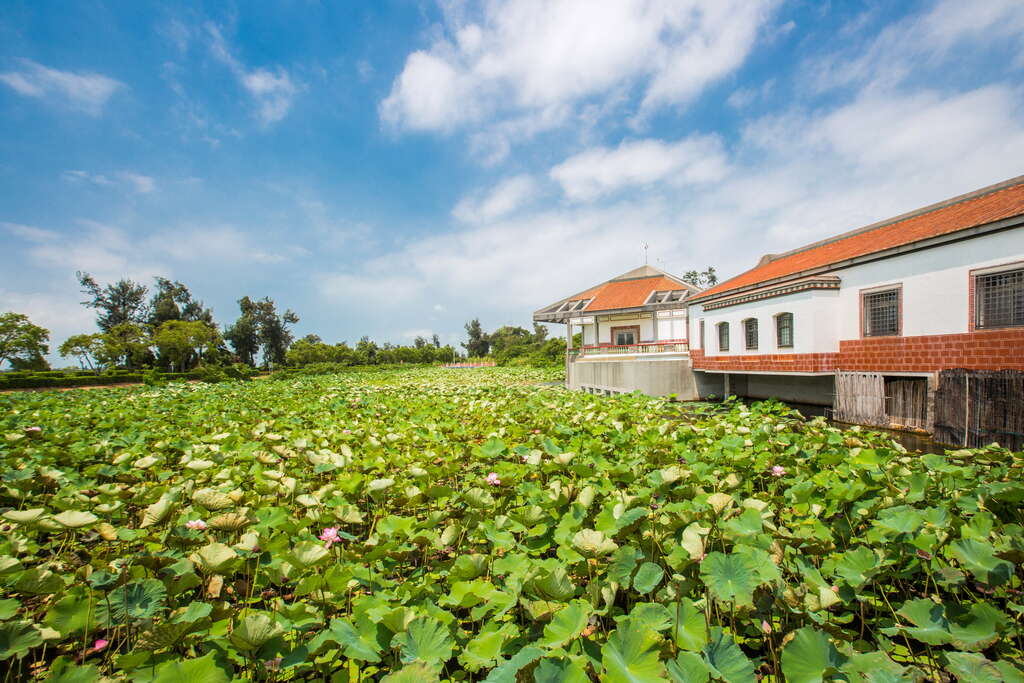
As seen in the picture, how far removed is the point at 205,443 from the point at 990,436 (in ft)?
37.4

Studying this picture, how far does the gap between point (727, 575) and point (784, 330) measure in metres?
13.6

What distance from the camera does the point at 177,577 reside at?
148 cm

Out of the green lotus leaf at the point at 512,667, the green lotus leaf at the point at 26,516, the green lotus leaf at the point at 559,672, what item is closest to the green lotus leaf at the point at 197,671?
the green lotus leaf at the point at 512,667

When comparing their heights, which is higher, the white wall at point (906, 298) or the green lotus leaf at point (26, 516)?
the white wall at point (906, 298)

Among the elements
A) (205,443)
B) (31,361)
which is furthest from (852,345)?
(31,361)

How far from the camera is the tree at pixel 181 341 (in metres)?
40.5

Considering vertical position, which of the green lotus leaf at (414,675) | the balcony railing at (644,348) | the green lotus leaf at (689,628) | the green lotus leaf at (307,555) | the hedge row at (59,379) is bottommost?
the hedge row at (59,379)

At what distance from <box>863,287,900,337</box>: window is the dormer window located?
38.7 feet

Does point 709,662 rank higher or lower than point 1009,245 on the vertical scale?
lower

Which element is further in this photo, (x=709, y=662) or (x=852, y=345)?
(x=852, y=345)

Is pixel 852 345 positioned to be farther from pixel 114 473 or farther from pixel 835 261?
pixel 114 473

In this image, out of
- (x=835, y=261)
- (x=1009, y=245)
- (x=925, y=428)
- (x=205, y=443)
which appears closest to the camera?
(x=205, y=443)

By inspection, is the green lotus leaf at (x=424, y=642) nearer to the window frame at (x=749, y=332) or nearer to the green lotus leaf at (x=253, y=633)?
the green lotus leaf at (x=253, y=633)

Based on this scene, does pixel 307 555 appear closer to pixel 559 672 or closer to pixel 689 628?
pixel 559 672
